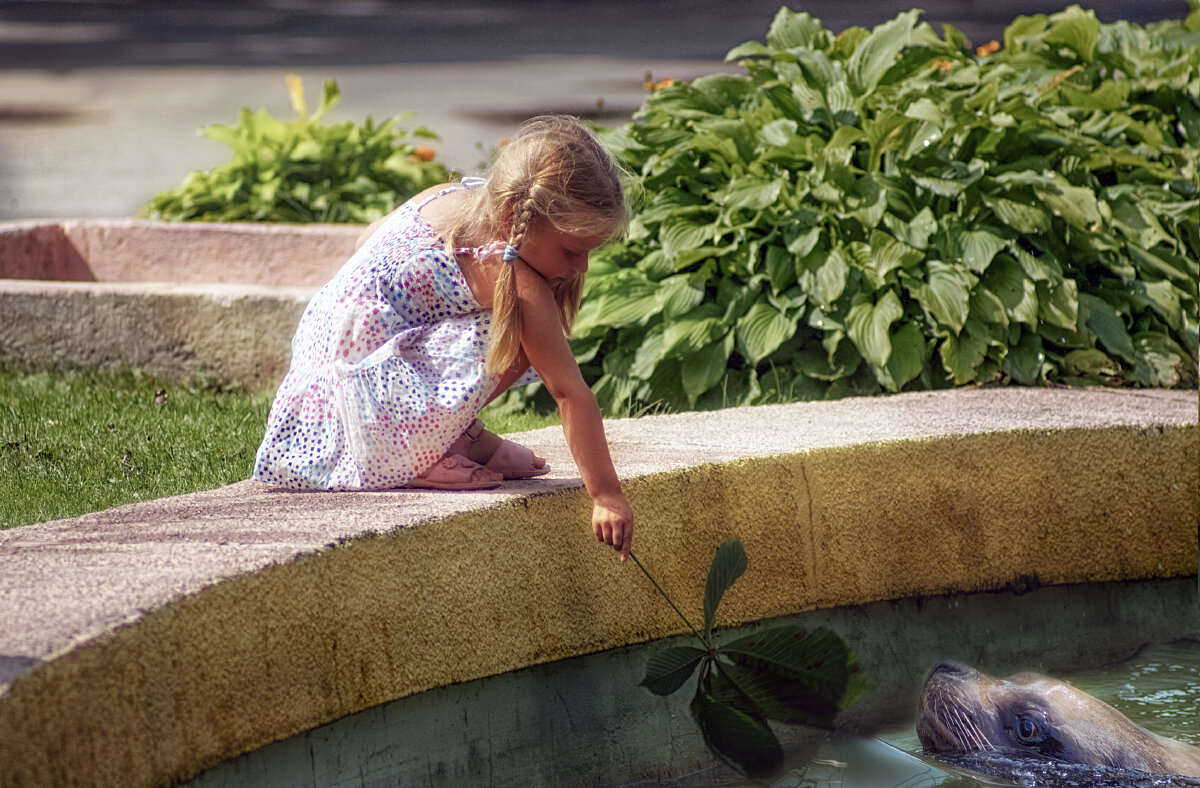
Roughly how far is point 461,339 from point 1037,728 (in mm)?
1294

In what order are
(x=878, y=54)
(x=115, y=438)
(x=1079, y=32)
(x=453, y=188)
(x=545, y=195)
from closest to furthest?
(x=545, y=195) → (x=453, y=188) → (x=115, y=438) → (x=878, y=54) → (x=1079, y=32)

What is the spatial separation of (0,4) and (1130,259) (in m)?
12.2

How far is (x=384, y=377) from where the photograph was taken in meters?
2.33

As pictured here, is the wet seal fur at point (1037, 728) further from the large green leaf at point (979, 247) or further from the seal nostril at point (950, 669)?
the large green leaf at point (979, 247)

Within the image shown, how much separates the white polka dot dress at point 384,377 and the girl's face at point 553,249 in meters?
0.19

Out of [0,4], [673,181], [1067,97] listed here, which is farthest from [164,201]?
[0,4]

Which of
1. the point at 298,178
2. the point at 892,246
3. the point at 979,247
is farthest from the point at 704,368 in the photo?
the point at 298,178

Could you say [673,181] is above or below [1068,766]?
above

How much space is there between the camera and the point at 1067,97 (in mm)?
4496

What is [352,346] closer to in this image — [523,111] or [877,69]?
[877,69]

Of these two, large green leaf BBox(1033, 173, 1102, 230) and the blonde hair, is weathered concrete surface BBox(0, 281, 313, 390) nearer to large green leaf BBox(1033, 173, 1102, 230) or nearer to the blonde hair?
the blonde hair

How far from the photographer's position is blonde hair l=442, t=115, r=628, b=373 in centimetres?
223

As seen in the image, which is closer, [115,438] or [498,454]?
[498,454]

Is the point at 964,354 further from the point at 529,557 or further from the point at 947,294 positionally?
the point at 529,557
